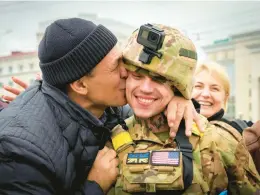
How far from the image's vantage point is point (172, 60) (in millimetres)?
1676

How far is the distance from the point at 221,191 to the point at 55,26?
115 centimetres

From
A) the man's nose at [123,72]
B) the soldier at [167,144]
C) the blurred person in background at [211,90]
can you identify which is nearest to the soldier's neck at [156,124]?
the soldier at [167,144]

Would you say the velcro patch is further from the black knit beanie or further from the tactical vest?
the black knit beanie

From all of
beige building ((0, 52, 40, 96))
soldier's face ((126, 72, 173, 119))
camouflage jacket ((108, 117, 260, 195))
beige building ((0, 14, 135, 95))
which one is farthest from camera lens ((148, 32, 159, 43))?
Result: beige building ((0, 52, 40, 96))

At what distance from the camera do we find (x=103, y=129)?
180cm

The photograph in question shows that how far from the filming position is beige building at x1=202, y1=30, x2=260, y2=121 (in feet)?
91.0

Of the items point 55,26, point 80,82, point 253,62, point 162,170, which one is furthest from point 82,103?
point 253,62

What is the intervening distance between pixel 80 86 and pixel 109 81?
16 centimetres

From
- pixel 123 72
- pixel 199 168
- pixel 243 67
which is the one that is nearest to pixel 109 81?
pixel 123 72

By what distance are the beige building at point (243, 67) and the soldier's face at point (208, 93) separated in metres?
24.6

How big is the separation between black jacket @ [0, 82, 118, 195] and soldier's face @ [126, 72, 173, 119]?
23cm

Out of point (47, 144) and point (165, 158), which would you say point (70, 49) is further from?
point (165, 158)

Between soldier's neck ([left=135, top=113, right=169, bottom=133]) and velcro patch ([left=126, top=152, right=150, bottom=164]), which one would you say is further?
soldier's neck ([left=135, top=113, right=169, bottom=133])

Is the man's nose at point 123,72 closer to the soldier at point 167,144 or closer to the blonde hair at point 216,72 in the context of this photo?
the soldier at point 167,144
